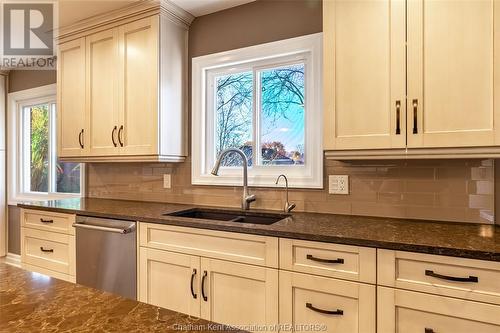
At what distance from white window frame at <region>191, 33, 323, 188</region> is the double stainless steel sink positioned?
24 centimetres

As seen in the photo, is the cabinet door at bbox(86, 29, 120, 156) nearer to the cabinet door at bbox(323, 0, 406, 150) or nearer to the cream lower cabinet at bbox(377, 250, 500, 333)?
the cabinet door at bbox(323, 0, 406, 150)

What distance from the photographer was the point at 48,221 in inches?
98.1

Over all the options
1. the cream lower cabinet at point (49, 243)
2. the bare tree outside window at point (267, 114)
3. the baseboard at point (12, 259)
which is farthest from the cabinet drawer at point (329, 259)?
the baseboard at point (12, 259)

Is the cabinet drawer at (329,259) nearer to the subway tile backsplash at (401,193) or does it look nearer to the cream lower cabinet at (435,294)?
the cream lower cabinet at (435,294)

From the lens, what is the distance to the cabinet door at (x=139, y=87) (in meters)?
2.38

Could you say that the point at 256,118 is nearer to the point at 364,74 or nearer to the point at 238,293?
the point at 364,74

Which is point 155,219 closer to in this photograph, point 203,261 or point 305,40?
point 203,261

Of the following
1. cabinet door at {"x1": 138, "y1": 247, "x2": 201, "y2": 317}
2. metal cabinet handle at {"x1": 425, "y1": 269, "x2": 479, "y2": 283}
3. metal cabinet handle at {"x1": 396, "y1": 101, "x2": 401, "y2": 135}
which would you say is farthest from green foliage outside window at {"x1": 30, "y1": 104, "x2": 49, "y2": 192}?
metal cabinet handle at {"x1": 425, "y1": 269, "x2": 479, "y2": 283}

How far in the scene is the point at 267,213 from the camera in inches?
85.0

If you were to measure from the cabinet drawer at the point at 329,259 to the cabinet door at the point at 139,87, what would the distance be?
130 cm

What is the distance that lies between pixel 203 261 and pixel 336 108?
Answer: 1096 mm

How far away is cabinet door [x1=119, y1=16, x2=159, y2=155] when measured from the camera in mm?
2383

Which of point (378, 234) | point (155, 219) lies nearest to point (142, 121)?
point (155, 219)

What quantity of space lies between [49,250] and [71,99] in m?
1.25
